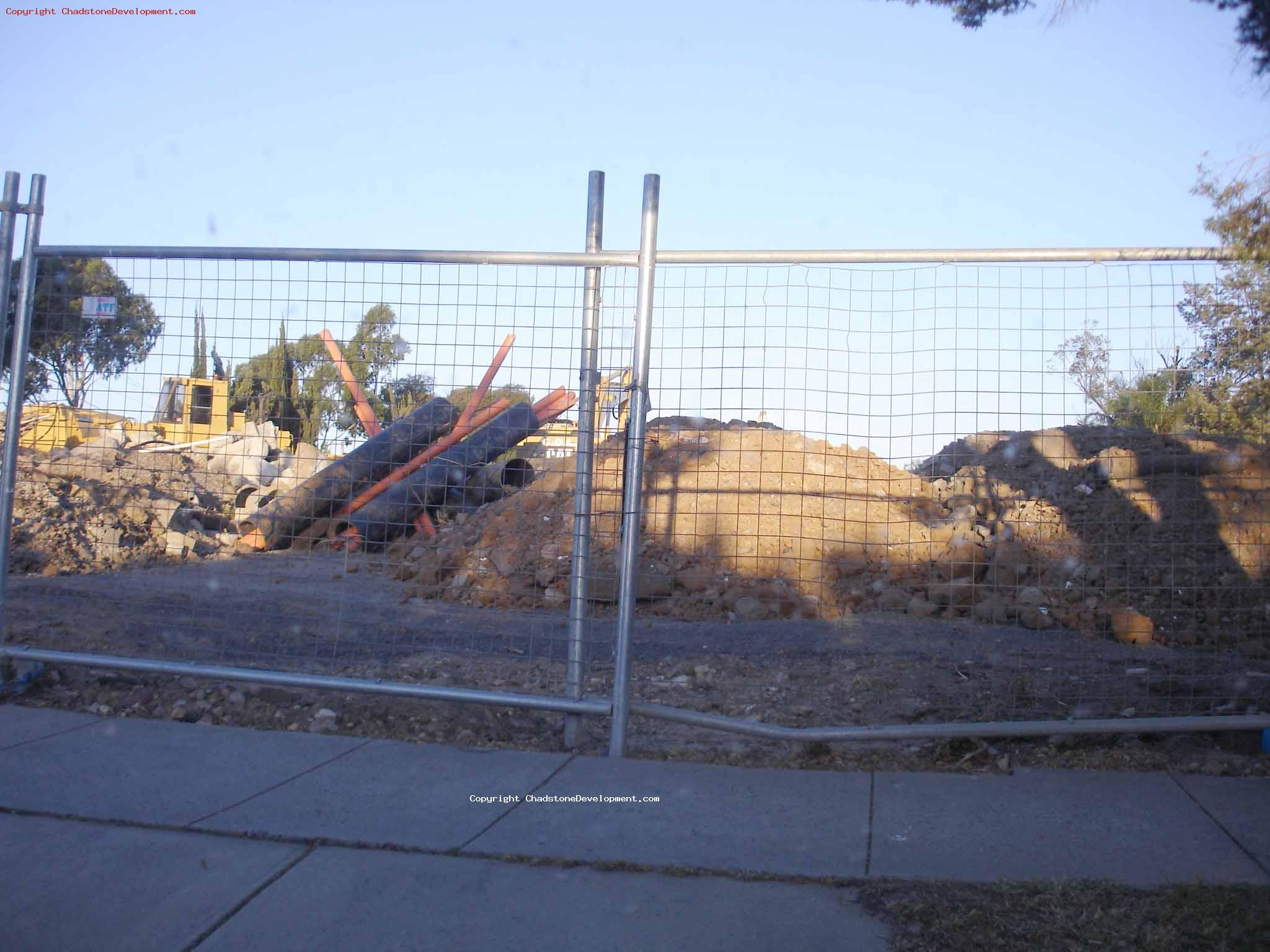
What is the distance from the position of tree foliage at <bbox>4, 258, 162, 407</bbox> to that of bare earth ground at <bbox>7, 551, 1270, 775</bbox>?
4.68 ft

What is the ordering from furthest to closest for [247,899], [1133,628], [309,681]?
[1133,628] < [309,681] < [247,899]

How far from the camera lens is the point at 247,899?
3.12 m

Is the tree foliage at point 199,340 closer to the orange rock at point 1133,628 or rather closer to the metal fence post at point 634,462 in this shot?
the metal fence post at point 634,462

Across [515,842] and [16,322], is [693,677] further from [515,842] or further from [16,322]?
[16,322]

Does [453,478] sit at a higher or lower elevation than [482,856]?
higher

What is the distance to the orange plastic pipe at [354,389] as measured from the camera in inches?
207

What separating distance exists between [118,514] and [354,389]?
337 inches

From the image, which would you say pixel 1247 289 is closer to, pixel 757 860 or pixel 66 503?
pixel 757 860

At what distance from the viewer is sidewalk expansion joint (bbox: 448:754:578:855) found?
3482 mm

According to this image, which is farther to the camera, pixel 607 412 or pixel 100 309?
pixel 100 309

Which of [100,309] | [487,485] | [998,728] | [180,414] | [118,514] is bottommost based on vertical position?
[998,728]

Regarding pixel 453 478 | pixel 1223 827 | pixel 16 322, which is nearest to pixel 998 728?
pixel 1223 827

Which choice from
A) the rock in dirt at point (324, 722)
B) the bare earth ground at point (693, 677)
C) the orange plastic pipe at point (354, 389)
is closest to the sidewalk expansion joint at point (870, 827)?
the bare earth ground at point (693, 677)

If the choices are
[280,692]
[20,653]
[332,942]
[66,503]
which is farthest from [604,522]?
[66,503]
